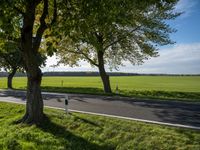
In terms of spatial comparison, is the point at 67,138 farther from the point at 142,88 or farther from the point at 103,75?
the point at 142,88

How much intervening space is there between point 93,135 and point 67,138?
920 millimetres

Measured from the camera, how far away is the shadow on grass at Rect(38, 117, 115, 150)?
9.19 meters

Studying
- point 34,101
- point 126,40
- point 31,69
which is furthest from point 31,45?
point 126,40

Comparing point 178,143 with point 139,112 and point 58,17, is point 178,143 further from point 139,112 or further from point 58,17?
point 58,17

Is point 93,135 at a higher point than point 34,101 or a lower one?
lower

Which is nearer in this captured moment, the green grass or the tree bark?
the green grass

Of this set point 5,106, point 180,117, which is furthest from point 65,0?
point 5,106

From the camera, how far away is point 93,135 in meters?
10.1

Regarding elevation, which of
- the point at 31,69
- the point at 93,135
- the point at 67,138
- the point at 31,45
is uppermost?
the point at 31,45

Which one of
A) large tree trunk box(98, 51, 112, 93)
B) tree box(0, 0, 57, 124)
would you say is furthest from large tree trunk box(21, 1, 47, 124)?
large tree trunk box(98, 51, 112, 93)

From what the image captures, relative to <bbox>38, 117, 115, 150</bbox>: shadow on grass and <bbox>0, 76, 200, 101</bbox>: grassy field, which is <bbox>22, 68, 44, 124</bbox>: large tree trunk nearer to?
<bbox>38, 117, 115, 150</bbox>: shadow on grass

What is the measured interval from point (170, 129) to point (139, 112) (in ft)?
12.5

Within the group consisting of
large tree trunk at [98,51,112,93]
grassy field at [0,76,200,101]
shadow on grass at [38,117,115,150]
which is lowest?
shadow on grass at [38,117,115,150]

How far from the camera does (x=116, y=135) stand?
9734 mm
